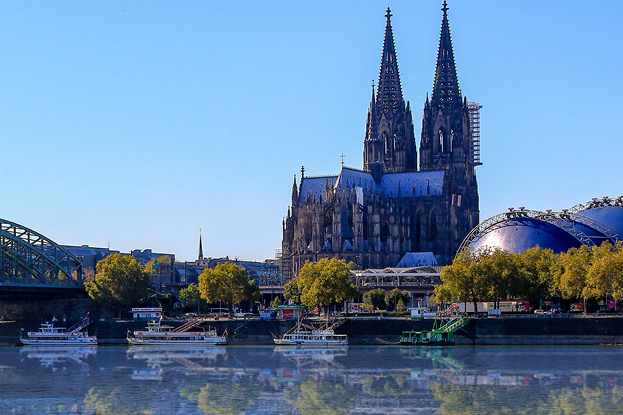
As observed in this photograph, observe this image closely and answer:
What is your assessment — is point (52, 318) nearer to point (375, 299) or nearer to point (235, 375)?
point (375, 299)

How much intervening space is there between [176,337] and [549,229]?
62.9 meters

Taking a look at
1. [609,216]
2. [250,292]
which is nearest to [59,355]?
[250,292]

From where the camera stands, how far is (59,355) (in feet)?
339

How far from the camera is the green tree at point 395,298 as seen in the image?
148m

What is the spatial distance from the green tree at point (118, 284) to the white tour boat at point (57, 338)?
8.05 metres

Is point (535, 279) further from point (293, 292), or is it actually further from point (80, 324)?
point (80, 324)

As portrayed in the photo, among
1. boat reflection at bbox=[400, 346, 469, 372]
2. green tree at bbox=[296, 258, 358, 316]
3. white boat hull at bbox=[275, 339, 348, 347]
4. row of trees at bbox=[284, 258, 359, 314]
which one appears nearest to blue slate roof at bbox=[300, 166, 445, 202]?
row of trees at bbox=[284, 258, 359, 314]

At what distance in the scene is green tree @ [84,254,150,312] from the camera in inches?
5202

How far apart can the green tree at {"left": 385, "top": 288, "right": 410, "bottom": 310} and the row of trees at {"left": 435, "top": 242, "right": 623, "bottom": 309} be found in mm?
21493

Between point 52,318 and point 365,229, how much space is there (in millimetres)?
73025

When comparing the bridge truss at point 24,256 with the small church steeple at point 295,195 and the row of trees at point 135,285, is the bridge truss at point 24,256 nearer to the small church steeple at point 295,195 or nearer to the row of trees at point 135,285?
the row of trees at point 135,285

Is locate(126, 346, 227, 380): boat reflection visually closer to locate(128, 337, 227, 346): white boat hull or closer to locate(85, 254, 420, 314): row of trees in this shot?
locate(128, 337, 227, 346): white boat hull

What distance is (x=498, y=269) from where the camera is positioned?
4670 inches

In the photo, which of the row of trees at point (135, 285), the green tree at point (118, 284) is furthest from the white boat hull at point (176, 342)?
the green tree at point (118, 284)
